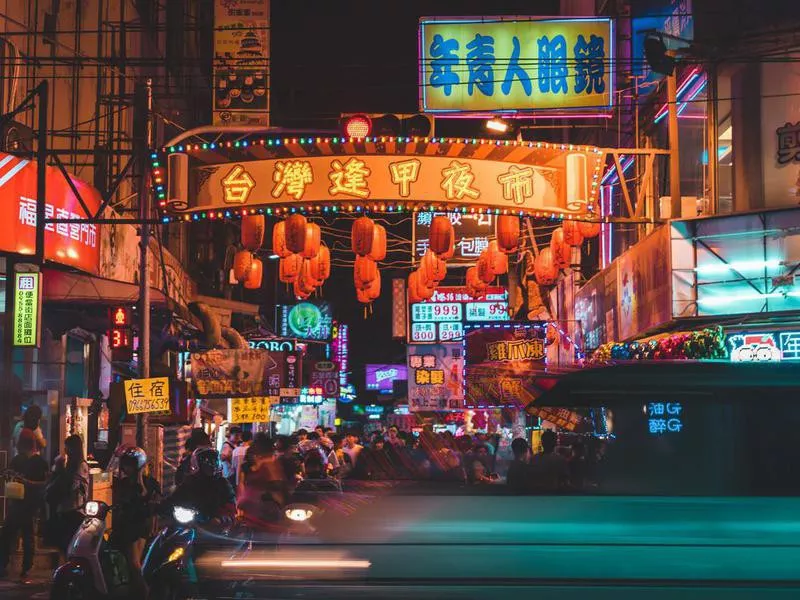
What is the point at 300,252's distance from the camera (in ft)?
72.3

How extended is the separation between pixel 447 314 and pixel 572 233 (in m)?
23.8

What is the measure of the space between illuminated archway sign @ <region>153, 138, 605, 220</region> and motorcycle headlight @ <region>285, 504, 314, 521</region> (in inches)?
441

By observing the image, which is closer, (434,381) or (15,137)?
(15,137)

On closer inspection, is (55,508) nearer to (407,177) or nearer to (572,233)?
(407,177)

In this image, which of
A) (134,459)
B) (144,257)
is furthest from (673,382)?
(144,257)

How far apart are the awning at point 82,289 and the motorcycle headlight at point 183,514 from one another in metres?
11.3

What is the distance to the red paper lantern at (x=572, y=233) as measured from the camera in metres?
21.6

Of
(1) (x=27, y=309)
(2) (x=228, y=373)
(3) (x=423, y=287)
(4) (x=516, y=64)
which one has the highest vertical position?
(4) (x=516, y=64)

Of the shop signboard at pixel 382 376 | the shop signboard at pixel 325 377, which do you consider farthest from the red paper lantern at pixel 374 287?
the shop signboard at pixel 382 376

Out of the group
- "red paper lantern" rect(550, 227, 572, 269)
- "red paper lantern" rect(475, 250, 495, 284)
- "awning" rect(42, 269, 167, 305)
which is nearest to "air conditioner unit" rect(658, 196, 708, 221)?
"red paper lantern" rect(550, 227, 572, 269)

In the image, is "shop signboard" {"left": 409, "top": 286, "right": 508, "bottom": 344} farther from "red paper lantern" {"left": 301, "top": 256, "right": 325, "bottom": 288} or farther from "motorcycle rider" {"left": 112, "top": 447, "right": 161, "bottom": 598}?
"motorcycle rider" {"left": 112, "top": 447, "right": 161, "bottom": 598}

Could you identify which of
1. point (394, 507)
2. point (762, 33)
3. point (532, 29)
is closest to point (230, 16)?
point (532, 29)

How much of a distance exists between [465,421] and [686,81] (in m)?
43.6

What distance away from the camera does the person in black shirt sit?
1522 centimetres
